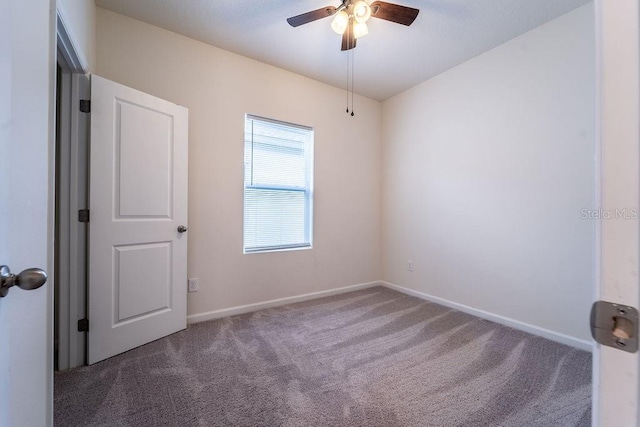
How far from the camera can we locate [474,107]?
2.71 m

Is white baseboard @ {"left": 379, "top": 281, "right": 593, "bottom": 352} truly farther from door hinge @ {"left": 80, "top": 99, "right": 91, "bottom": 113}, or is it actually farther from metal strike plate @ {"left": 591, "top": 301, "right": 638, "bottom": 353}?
door hinge @ {"left": 80, "top": 99, "right": 91, "bottom": 113}

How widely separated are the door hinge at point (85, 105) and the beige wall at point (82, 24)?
9.8 inches

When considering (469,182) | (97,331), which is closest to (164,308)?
(97,331)

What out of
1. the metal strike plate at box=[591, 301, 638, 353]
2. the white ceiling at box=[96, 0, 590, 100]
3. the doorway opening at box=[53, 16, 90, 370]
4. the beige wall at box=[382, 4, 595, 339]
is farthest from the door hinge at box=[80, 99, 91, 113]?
the beige wall at box=[382, 4, 595, 339]

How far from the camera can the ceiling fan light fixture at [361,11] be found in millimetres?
1757

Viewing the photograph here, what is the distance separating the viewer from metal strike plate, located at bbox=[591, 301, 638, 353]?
380 mm

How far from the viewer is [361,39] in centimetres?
243

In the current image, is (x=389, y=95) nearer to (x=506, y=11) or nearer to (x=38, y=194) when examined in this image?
(x=506, y=11)

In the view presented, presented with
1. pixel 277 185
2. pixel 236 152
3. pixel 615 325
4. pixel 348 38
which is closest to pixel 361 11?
pixel 348 38

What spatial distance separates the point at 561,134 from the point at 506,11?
1095 mm

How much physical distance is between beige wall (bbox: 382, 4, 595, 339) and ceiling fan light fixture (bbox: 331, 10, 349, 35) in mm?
1622

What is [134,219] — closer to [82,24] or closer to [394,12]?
[82,24]

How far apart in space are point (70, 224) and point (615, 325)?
8.34 ft

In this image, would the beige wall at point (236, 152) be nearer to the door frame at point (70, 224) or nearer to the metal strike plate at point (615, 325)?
the door frame at point (70, 224)
